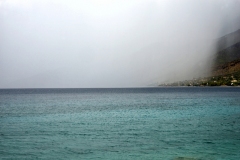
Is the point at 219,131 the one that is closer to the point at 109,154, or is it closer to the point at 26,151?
the point at 109,154

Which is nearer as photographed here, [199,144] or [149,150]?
[149,150]

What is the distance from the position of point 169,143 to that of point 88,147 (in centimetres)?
862

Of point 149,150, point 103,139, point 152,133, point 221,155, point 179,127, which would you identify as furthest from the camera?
point 179,127

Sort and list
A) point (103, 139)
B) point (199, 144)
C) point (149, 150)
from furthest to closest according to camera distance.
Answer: point (103, 139)
point (199, 144)
point (149, 150)

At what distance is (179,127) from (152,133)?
21.5ft

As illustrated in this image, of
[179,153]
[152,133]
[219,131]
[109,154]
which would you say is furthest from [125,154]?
[219,131]

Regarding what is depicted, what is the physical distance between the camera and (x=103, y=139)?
37.1 meters

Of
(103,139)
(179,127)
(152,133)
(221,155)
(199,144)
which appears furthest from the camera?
(179,127)

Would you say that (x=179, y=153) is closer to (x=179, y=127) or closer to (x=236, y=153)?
(x=236, y=153)

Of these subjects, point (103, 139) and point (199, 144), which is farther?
point (103, 139)

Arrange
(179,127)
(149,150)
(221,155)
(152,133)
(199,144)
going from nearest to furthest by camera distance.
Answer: (221,155), (149,150), (199,144), (152,133), (179,127)

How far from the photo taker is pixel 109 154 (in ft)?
96.6

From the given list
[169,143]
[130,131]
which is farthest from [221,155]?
[130,131]

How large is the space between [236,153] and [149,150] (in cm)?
798
